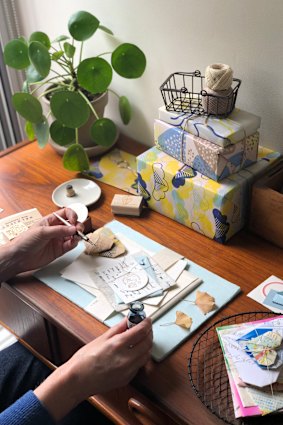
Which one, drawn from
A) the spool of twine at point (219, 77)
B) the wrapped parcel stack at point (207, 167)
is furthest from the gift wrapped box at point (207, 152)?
the spool of twine at point (219, 77)

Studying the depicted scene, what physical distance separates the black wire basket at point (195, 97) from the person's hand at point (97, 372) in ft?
1.84

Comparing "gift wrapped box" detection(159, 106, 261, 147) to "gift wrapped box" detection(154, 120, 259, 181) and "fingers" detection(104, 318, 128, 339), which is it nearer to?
"gift wrapped box" detection(154, 120, 259, 181)

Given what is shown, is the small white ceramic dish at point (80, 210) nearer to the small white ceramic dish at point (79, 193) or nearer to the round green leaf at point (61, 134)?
the small white ceramic dish at point (79, 193)

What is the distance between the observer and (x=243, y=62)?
127 cm

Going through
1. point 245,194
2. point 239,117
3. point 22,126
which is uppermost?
point 239,117

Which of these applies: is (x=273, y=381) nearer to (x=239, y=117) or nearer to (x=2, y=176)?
(x=239, y=117)

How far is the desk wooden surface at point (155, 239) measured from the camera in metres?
0.93

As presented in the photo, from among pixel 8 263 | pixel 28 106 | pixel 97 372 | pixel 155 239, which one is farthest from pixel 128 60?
pixel 97 372

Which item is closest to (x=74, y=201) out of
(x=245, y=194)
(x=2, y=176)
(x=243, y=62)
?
(x=2, y=176)

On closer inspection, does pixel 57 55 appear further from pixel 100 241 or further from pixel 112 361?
pixel 112 361

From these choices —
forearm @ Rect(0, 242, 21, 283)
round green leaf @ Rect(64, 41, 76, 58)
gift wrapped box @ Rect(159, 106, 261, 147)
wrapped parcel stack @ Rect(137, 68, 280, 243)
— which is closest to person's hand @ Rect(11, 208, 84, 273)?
forearm @ Rect(0, 242, 21, 283)

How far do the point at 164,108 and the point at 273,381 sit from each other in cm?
71

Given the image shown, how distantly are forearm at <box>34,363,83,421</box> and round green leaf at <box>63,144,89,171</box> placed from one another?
0.70 m

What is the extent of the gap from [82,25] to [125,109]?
0.29m
